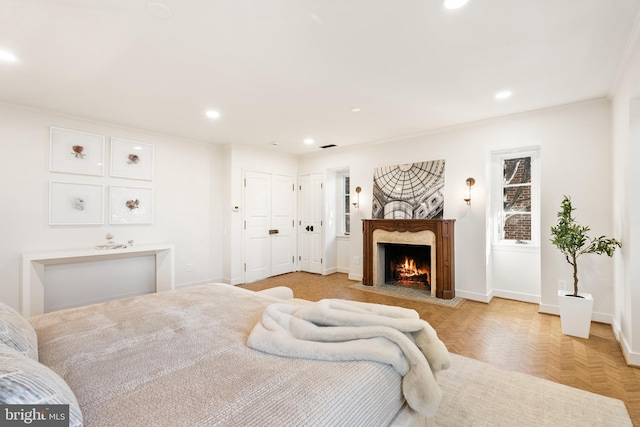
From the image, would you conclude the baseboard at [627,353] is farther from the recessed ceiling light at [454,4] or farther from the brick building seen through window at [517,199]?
the recessed ceiling light at [454,4]

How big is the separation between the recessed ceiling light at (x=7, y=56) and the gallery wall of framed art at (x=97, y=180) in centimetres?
144

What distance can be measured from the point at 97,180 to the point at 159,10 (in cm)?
306

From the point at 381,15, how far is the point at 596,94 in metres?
2.95

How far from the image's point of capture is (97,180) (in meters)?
3.96

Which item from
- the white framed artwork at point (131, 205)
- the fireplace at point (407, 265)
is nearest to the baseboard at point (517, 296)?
the fireplace at point (407, 265)

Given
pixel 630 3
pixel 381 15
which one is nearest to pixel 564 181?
pixel 630 3

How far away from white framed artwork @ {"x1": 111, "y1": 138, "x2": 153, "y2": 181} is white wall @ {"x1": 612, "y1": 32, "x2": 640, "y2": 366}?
18.2 ft

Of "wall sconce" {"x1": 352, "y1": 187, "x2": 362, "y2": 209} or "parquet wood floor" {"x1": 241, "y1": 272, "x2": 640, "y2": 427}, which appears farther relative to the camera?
"wall sconce" {"x1": 352, "y1": 187, "x2": 362, "y2": 209}

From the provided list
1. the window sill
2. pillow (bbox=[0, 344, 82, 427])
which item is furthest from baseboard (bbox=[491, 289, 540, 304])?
pillow (bbox=[0, 344, 82, 427])

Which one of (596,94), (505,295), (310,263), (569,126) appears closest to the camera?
(596,94)

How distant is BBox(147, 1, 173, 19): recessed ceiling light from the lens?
180cm

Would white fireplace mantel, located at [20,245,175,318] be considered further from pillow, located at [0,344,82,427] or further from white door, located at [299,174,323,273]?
pillow, located at [0,344,82,427]

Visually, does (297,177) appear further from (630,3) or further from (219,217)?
(630,3)

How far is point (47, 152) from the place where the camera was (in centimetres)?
360
